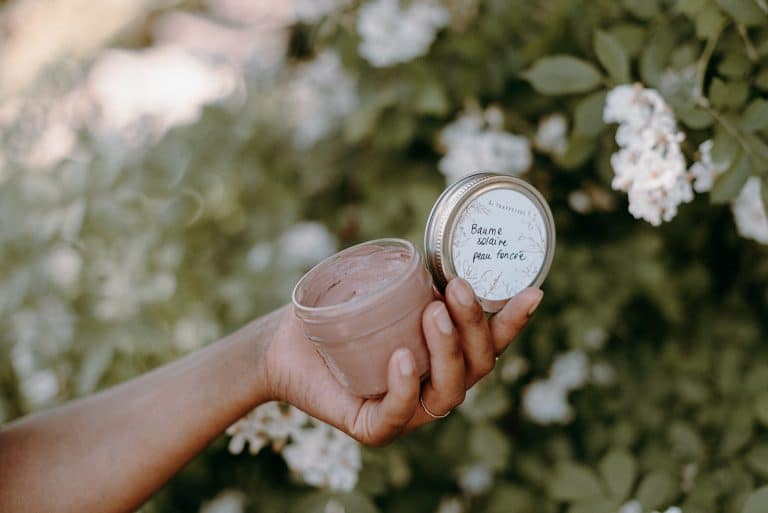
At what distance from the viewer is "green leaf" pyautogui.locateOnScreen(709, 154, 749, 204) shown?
1172mm

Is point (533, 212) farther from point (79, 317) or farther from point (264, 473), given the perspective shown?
point (79, 317)

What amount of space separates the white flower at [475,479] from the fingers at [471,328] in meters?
0.91

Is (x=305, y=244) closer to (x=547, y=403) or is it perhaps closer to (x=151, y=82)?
(x=547, y=403)

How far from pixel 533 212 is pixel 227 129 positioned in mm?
1534

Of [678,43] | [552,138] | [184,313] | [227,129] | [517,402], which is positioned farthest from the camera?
[227,129]

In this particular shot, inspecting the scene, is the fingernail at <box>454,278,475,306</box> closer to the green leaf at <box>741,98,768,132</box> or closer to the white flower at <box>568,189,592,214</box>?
the green leaf at <box>741,98,768,132</box>

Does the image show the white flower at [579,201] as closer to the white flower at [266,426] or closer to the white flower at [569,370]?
the white flower at [569,370]

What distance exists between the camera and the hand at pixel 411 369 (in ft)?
3.21

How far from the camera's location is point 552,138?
1779 millimetres

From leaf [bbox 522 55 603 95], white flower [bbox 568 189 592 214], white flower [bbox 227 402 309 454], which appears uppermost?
leaf [bbox 522 55 603 95]

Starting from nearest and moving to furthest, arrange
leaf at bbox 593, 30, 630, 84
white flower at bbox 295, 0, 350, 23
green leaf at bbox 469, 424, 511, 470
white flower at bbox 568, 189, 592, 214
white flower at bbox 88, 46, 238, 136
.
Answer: leaf at bbox 593, 30, 630, 84 < green leaf at bbox 469, 424, 511, 470 < white flower at bbox 568, 189, 592, 214 < white flower at bbox 295, 0, 350, 23 < white flower at bbox 88, 46, 238, 136

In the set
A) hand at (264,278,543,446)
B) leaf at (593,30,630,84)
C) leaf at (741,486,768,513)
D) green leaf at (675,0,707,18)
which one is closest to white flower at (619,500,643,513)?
leaf at (741,486,768,513)

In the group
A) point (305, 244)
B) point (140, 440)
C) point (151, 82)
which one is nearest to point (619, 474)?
point (140, 440)

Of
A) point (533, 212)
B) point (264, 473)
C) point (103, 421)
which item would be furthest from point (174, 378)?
point (533, 212)
